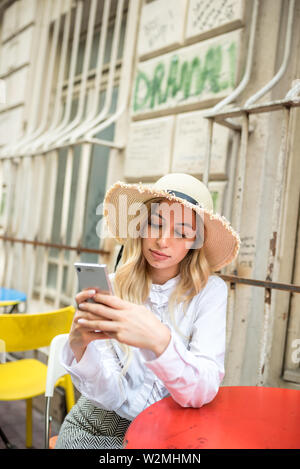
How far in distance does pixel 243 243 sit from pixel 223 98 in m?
0.89

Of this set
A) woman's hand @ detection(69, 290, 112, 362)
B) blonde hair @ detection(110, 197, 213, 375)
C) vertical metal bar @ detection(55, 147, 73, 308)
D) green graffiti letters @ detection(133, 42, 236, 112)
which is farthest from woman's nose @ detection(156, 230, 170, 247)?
vertical metal bar @ detection(55, 147, 73, 308)

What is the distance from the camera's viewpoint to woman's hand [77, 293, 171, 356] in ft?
3.29

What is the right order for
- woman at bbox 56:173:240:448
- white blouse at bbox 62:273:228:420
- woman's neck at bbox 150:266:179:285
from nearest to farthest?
1. white blouse at bbox 62:273:228:420
2. woman at bbox 56:173:240:448
3. woman's neck at bbox 150:266:179:285

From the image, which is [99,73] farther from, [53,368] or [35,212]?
[53,368]

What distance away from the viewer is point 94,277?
1.04 metres

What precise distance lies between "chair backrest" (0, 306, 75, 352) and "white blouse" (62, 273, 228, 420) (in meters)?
0.73

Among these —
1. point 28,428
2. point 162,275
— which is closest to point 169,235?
point 162,275

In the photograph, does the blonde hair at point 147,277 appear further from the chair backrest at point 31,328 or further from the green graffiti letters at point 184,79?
the green graffiti letters at point 184,79

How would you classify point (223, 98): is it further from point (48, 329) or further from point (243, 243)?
point (48, 329)

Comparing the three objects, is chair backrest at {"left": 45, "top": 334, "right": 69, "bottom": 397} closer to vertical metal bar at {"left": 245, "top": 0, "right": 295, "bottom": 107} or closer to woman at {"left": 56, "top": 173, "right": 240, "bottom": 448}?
woman at {"left": 56, "top": 173, "right": 240, "bottom": 448}

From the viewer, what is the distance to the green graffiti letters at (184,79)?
8.19 ft

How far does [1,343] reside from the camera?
6.61ft

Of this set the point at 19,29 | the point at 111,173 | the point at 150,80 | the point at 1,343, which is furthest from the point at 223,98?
the point at 19,29

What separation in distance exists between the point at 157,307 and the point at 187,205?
14.9 inches
